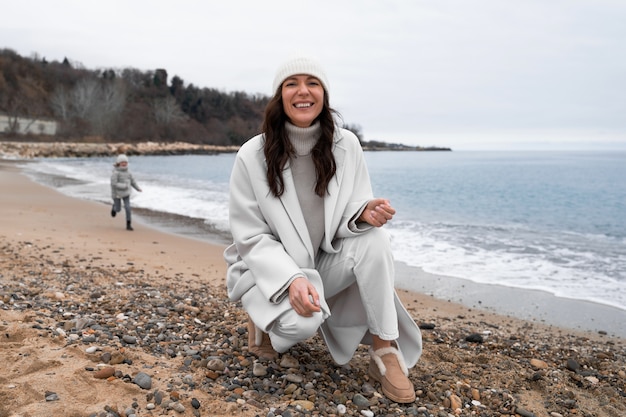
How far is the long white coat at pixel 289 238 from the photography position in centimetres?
255

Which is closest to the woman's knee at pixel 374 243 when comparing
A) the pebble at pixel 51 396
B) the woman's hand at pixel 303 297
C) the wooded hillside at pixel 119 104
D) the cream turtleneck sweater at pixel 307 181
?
the cream turtleneck sweater at pixel 307 181

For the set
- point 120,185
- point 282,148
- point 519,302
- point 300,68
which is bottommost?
point 519,302

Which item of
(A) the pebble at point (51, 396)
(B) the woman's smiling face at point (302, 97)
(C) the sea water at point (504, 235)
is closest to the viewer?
(A) the pebble at point (51, 396)

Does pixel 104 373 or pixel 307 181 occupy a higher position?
pixel 307 181

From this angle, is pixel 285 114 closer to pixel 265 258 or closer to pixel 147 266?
pixel 265 258

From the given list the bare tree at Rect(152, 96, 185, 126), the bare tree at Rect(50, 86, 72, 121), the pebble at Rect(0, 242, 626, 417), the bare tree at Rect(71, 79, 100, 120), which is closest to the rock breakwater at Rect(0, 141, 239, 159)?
the bare tree at Rect(152, 96, 185, 126)

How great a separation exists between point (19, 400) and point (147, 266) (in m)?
3.81

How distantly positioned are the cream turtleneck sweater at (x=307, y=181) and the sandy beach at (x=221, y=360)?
783mm

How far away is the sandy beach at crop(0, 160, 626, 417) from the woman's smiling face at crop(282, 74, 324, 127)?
1.36 m

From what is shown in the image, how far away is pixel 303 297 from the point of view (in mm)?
2350

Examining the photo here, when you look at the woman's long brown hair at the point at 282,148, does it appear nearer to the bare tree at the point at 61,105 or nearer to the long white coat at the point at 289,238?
the long white coat at the point at 289,238

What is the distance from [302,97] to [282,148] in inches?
11.2

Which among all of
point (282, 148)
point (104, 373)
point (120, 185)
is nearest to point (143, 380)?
point (104, 373)

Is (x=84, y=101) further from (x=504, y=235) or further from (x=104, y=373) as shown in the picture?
(x=104, y=373)
